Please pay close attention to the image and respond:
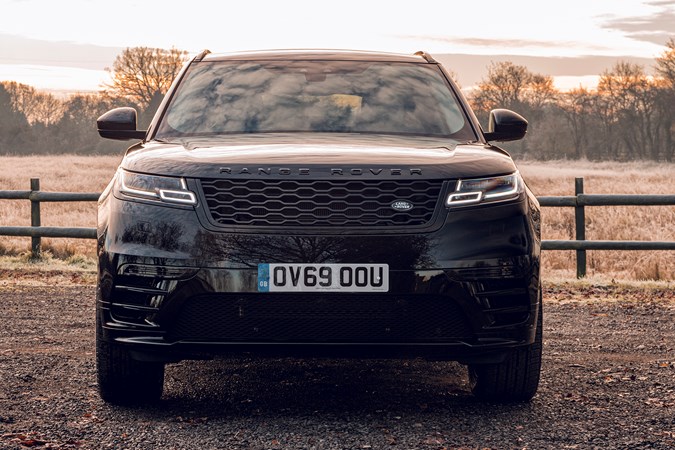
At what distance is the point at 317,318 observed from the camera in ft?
13.2

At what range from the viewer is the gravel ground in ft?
13.2

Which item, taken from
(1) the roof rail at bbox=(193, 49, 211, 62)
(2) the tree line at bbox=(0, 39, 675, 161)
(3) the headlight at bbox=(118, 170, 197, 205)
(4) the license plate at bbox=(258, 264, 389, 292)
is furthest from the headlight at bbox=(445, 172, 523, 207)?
(2) the tree line at bbox=(0, 39, 675, 161)

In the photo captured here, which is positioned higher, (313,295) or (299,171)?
(299,171)

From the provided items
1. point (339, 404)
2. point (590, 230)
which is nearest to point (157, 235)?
point (339, 404)

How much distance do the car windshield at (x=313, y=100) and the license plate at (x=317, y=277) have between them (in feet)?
4.05

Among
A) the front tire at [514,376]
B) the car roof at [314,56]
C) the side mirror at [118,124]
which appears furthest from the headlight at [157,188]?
the front tire at [514,376]

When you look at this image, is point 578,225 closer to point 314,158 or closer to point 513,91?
point 314,158

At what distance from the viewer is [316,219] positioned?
4.00 meters

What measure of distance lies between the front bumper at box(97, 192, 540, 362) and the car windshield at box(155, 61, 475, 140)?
1023 millimetres

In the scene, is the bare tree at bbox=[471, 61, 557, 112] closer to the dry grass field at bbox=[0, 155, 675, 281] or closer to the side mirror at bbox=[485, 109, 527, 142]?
the dry grass field at bbox=[0, 155, 675, 281]

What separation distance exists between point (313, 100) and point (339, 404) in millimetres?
1671

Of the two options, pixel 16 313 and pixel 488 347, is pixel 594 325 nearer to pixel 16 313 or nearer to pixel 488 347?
pixel 488 347

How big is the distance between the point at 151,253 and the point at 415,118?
6.05 feet

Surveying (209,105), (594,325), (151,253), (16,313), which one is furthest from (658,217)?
(151,253)
